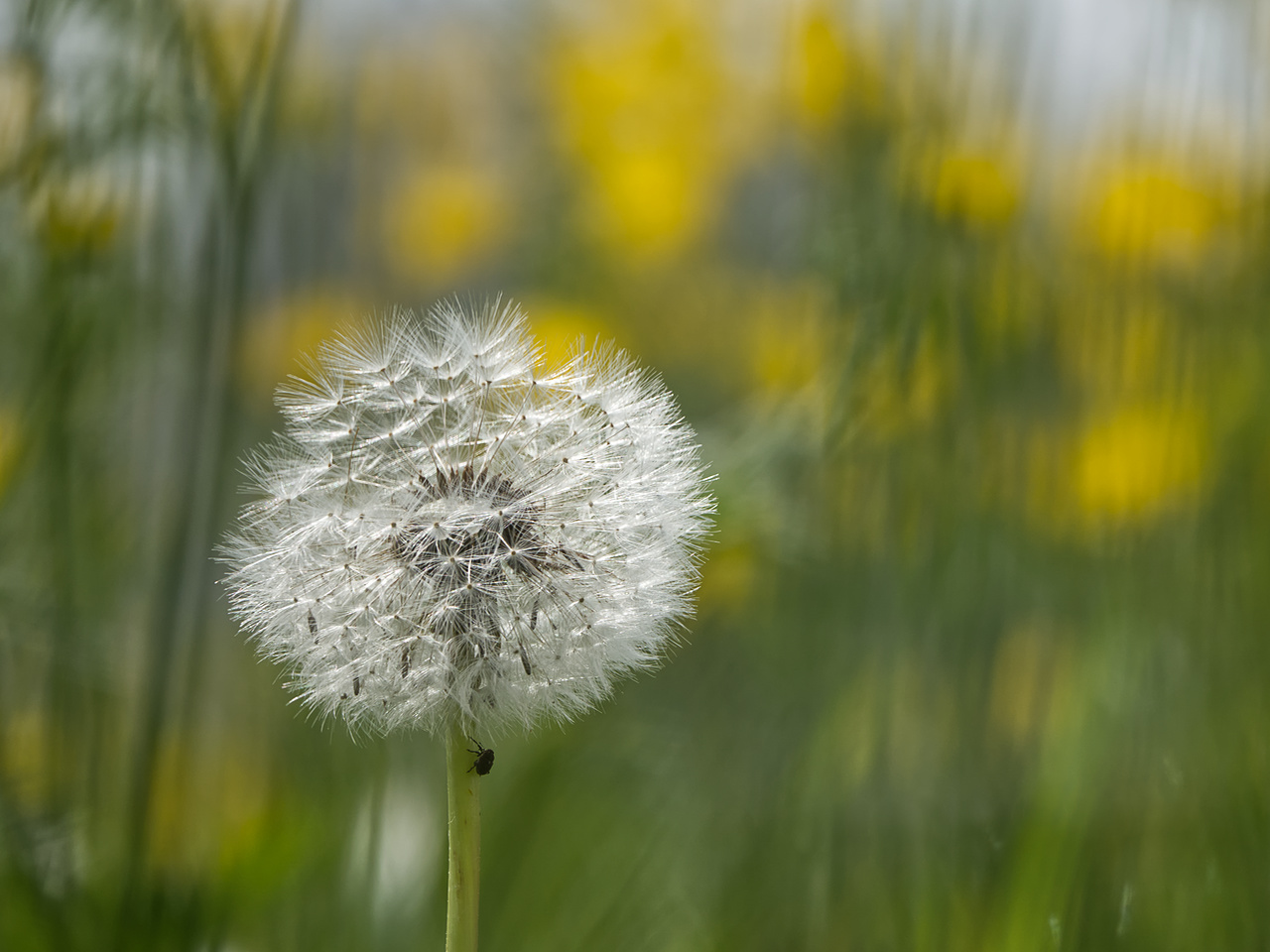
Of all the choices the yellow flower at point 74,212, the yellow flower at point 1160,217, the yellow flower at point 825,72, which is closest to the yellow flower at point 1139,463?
the yellow flower at point 1160,217

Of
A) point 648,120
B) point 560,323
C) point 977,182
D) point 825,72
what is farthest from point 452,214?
point 977,182

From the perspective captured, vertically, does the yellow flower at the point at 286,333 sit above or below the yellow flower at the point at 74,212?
below

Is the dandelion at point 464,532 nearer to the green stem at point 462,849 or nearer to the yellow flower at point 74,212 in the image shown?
the green stem at point 462,849

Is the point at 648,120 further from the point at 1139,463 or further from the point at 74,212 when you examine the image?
the point at 74,212

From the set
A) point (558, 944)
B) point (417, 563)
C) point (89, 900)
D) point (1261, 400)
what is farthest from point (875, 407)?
point (89, 900)

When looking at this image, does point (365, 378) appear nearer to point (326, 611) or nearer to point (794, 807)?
point (326, 611)

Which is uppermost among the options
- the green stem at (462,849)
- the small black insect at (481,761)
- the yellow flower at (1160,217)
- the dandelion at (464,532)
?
the yellow flower at (1160,217)

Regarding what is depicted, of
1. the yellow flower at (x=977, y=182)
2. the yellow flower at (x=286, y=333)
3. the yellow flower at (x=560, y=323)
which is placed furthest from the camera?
the yellow flower at (x=560, y=323)
